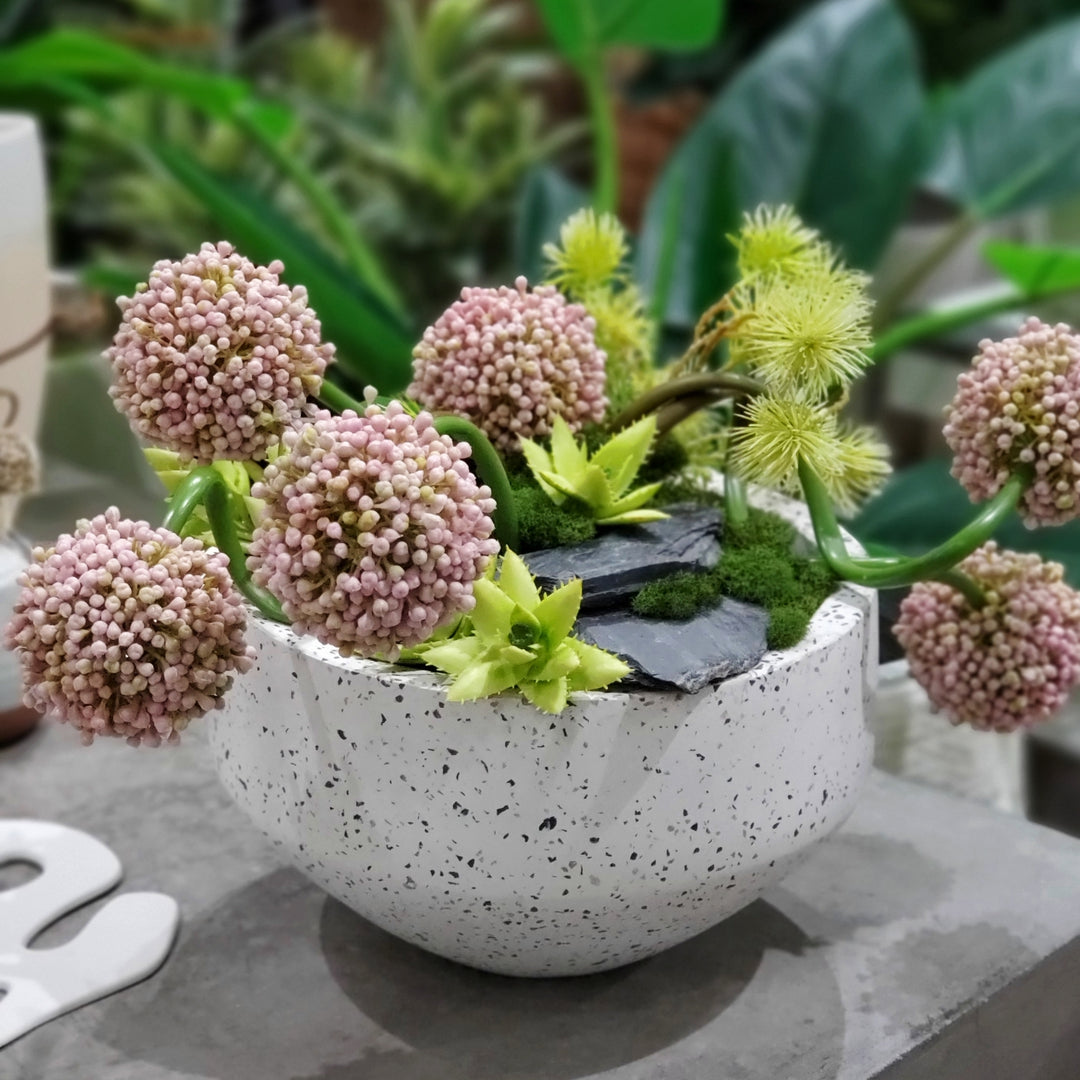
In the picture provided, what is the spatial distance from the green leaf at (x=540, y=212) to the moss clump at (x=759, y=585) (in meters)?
0.76

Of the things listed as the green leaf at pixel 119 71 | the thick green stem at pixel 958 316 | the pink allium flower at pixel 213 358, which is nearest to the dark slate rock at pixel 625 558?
the pink allium flower at pixel 213 358

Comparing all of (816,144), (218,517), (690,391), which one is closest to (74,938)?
(218,517)

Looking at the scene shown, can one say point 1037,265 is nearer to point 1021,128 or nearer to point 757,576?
point 1021,128

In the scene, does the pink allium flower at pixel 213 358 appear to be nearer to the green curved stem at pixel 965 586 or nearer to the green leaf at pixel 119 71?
the green curved stem at pixel 965 586

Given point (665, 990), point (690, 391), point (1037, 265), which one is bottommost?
point (665, 990)

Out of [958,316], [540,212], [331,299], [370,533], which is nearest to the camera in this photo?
[370,533]

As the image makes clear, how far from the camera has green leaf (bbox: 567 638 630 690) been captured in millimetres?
427

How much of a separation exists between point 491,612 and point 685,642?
69 millimetres

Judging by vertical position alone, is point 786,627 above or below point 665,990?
above

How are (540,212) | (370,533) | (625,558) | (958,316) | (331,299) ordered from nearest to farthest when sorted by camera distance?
(370,533), (625,558), (331,299), (958,316), (540,212)

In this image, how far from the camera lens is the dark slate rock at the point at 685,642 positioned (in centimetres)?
44

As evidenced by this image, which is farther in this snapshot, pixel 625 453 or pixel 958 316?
pixel 958 316

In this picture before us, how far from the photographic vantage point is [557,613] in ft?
1.40

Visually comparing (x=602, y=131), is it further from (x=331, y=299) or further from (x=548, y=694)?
(x=548, y=694)
